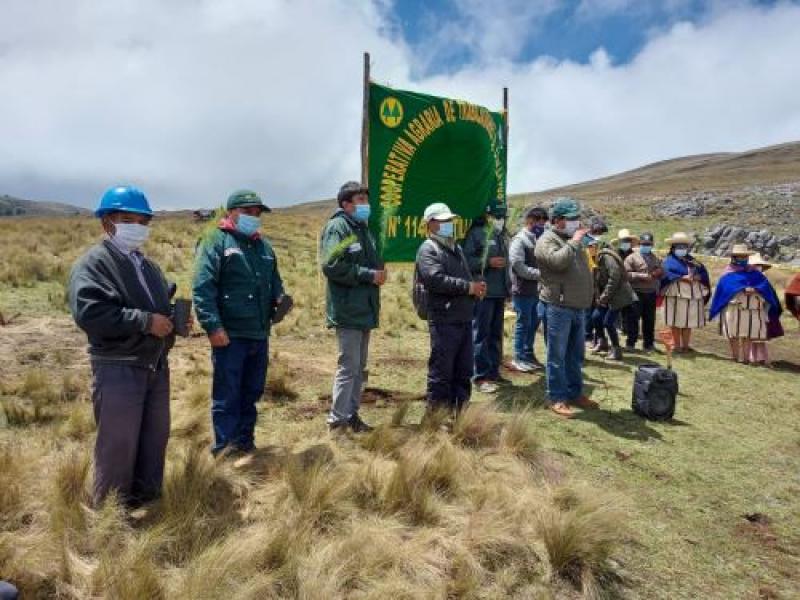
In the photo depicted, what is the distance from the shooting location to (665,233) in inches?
1458

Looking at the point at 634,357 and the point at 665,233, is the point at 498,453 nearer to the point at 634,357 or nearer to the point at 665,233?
the point at 634,357

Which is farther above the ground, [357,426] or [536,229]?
[536,229]

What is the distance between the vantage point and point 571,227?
6328 mm

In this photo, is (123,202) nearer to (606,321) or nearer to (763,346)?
(606,321)

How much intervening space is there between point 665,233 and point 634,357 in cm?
3012

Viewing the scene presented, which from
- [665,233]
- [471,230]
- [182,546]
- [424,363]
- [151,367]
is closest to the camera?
[182,546]

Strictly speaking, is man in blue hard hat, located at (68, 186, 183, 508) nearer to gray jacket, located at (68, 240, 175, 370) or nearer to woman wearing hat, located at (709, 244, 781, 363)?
gray jacket, located at (68, 240, 175, 370)

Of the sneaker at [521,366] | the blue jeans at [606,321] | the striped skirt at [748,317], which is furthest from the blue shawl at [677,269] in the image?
the sneaker at [521,366]

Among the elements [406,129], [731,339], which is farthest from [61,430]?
[731,339]

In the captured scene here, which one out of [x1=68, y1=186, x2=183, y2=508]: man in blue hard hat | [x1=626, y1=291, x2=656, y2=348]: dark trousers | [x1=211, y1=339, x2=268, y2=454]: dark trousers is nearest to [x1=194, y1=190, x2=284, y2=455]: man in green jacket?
[x1=211, y1=339, x2=268, y2=454]: dark trousers

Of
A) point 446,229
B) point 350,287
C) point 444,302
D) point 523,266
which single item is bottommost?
point 444,302

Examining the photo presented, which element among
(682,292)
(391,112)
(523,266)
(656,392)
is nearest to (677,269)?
(682,292)

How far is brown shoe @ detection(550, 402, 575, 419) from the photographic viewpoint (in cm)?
632

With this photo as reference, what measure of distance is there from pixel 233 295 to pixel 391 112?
3.28 m
